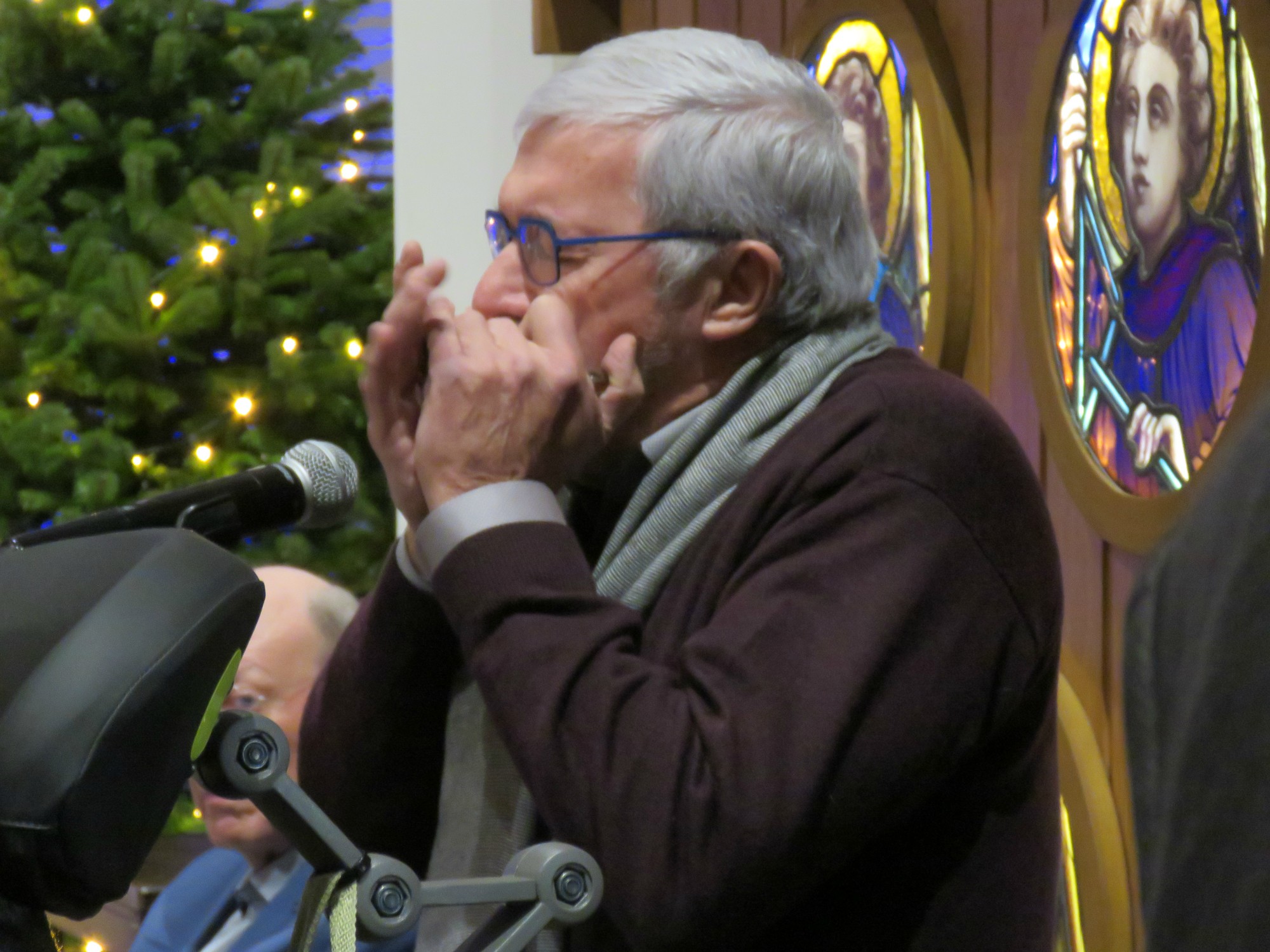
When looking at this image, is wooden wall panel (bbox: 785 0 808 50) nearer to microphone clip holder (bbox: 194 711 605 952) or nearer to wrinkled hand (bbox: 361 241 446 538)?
wrinkled hand (bbox: 361 241 446 538)

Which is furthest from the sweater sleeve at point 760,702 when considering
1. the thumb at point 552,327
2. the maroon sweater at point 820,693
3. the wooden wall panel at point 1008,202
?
the wooden wall panel at point 1008,202

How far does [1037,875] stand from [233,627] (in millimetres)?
677

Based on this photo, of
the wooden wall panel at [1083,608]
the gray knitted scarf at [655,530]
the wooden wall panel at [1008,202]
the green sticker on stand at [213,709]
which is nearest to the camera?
the green sticker on stand at [213,709]

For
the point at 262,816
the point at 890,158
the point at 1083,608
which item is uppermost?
the point at 890,158

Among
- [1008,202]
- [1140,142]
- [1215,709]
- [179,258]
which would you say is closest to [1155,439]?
[1140,142]

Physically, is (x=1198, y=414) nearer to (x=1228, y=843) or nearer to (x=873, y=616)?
(x=873, y=616)

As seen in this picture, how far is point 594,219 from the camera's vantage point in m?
1.26

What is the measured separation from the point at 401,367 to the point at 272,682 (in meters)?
0.77

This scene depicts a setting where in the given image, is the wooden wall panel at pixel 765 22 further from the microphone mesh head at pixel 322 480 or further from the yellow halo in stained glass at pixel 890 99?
the microphone mesh head at pixel 322 480

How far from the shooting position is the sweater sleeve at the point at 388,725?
4.18ft

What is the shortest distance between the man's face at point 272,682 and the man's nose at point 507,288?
72 cm

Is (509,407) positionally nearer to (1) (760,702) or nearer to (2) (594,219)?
(2) (594,219)

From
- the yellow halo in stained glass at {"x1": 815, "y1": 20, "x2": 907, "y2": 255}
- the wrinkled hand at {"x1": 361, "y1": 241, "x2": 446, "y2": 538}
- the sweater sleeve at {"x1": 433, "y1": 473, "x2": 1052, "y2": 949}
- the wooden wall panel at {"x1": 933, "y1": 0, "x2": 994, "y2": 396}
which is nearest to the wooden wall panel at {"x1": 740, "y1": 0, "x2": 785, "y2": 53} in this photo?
the yellow halo in stained glass at {"x1": 815, "y1": 20, "x2": 907, "y2": 255}

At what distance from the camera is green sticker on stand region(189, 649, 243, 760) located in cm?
65
